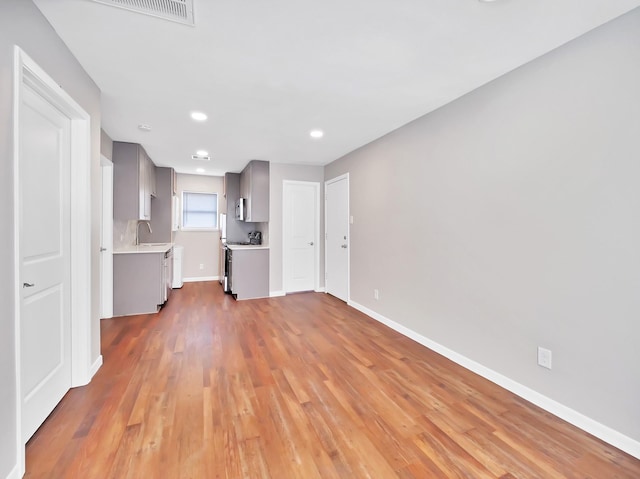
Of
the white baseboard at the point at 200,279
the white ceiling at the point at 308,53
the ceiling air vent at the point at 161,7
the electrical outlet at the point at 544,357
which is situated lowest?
the white baseboard at the point at 200,279

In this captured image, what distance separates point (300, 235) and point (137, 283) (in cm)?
266

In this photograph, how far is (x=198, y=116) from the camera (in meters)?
3.03

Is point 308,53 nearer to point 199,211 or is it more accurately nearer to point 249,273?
point 249,273

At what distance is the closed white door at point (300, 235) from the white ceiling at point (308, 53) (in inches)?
83.6

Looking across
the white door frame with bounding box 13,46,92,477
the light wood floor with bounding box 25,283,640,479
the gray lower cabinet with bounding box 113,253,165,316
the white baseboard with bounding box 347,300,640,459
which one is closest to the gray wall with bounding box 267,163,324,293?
the gray lower cabinet with bounding box 113,253,165,316

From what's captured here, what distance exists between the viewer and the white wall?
253 inches

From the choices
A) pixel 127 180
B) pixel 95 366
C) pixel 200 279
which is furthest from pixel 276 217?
pixel 95 366

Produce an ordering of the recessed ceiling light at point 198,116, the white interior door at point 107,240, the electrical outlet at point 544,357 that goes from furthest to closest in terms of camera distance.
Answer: the white interior door at point 107,240
the recessed ceiling light at point 198,116
the electrical outlet at point 544,357

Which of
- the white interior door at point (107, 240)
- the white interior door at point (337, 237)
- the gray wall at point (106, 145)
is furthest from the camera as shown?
the white interior door at point (337, 237)

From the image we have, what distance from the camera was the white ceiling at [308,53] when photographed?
157 centimetres

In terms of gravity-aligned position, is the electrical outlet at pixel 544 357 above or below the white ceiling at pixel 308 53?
below

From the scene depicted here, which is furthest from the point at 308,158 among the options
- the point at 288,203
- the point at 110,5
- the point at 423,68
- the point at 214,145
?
the point at 110,5

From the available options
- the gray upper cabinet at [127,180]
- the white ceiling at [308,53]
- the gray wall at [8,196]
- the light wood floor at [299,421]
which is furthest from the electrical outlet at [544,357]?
the gray upper cabinet at [127,180]

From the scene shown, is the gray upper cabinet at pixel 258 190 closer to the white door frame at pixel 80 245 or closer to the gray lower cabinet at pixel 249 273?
the gray lower cabinet at pixel 249 273
